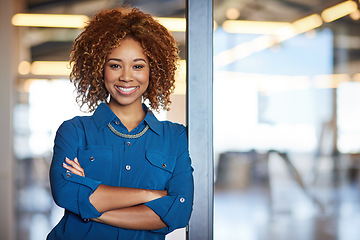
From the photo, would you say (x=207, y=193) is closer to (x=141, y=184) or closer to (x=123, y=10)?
(x=141, y=184)

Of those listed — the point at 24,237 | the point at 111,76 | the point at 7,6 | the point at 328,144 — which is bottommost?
the point at 24,237

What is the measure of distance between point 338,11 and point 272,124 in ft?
5.35

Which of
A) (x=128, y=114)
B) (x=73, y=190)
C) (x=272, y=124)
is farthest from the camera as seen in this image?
(x=272, y=124)

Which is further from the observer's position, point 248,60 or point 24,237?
point 248,60

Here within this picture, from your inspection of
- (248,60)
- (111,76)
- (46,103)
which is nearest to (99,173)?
(111,76)

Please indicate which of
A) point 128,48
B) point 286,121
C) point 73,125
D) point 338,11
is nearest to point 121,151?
point 73,125

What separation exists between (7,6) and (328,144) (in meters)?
3.62

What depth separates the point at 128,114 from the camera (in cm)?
129

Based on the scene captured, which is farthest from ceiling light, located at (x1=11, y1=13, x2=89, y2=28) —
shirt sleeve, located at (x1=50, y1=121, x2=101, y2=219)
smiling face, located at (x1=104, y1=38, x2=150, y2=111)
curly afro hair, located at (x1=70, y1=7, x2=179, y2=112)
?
shirt sleeve, located at (x1=50, y1=121, x2=101, y2=219)

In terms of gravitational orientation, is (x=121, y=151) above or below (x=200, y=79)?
below

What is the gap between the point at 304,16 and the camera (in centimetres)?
488

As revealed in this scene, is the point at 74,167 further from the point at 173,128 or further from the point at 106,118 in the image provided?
the point at 173,128

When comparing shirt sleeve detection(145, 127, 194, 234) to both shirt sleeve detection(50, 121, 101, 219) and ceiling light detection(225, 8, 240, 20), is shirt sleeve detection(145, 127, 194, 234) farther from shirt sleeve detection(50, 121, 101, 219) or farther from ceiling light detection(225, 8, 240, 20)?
ceiling light detection(225, 8, 240, 20)

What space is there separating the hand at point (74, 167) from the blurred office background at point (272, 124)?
2.70 m
